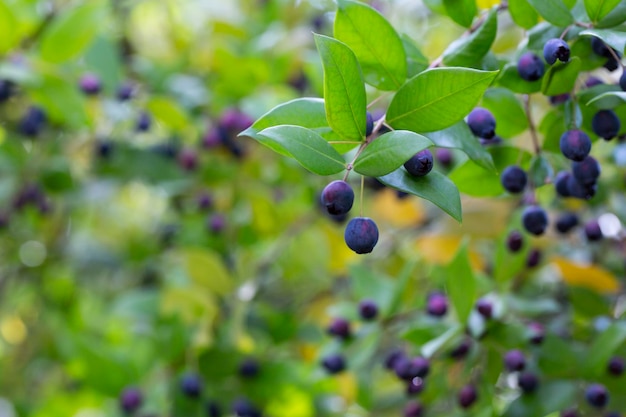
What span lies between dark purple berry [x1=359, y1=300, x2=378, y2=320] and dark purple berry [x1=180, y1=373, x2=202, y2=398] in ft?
1.14

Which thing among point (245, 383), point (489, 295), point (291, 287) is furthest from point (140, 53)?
point (489, 295)

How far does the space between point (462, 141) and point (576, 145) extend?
0.12 meters

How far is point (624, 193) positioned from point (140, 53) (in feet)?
4.10

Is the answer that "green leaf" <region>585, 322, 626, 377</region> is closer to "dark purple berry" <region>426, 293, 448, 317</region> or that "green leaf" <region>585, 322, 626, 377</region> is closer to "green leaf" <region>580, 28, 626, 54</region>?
"dark purple berry" <region>426, 293, 448, 317</region>

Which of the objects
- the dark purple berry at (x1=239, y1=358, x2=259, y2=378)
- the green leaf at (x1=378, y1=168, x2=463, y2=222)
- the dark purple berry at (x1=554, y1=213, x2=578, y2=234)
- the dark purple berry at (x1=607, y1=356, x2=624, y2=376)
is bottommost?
the dark purple berry at (x1=239, y1=358, x2=259, y2=378)

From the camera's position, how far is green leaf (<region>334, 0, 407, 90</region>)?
0.78m

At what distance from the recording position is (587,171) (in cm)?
83

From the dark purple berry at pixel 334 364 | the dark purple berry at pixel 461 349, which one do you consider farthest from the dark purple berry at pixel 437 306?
the dark purple berry at pixel 334 364

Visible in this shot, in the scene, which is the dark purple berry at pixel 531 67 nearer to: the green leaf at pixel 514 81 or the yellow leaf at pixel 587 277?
the green leaf at pixel 514 81

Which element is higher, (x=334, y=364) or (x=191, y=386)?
(x=334, y=364)

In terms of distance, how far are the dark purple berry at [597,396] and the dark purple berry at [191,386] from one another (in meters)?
0.67

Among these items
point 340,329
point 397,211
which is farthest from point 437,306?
point 397,211

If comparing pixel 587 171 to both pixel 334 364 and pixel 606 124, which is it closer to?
pixel 606 124

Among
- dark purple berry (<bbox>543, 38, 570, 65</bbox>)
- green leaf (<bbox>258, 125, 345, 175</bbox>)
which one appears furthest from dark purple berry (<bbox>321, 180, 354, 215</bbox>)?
dark purple berry (<bbox>543, 38, 570, 65</bbox>)
